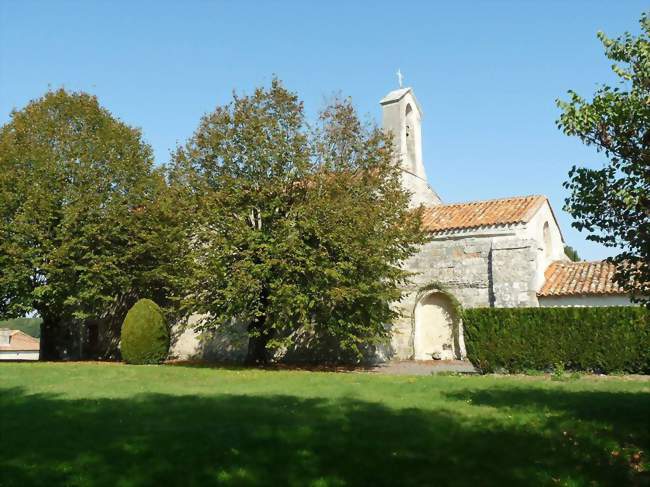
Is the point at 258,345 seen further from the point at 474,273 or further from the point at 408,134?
the point at 408,134

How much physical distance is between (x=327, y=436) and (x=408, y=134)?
73.9ft

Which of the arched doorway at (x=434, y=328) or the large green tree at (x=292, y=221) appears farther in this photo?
the arched doorway at (x=434, y=328)

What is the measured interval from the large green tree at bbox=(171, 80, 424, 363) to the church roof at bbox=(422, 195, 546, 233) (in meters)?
4.16

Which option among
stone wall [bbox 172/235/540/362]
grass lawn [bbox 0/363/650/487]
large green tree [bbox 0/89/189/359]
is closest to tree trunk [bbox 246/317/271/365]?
stone wall [bbox 172/235/540/362]

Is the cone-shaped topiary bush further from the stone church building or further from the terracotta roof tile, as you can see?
the terracotta roof tile

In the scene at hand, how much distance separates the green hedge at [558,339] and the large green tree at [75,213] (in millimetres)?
11761

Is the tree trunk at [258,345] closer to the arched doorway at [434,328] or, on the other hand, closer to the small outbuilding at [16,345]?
the arched doorway at [434,328]

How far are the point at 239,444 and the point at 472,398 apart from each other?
546 centimetres

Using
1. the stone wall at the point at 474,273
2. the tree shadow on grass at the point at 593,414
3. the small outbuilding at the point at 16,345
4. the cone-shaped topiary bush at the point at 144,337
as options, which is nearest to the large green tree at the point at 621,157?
the tree shadow on grass at the point at 593,414

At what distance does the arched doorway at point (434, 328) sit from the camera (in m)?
23.0

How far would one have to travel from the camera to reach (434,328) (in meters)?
23.4

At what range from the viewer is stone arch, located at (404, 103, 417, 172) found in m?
27.9

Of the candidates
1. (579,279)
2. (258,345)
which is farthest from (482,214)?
(258,345)

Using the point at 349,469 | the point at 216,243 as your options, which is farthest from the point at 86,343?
the point at 349,469
